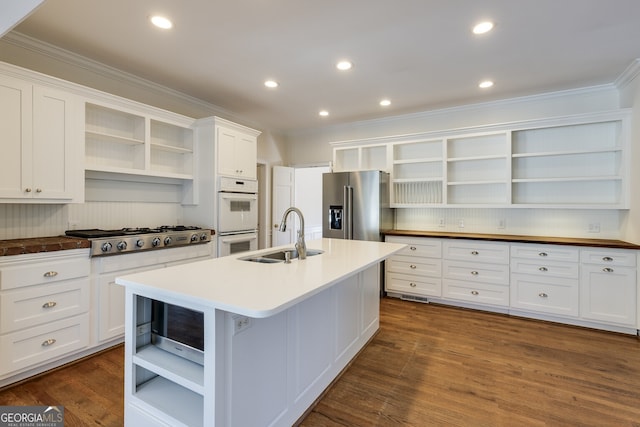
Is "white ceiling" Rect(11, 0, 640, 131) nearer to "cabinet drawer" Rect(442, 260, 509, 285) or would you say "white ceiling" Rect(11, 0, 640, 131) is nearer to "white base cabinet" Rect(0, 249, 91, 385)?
"white base cabinet" Rect(0, 249, 91, 385)

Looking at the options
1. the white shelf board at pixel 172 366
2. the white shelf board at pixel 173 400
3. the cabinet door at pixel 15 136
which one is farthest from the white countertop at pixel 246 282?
the cabinet door at pixel 15 136

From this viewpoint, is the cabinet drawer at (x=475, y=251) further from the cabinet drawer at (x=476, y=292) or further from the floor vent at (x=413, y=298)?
the floor vent at (x=413, y=298)

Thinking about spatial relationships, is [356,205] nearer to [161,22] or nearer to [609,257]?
[609,257]

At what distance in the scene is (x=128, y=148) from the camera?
330 cm

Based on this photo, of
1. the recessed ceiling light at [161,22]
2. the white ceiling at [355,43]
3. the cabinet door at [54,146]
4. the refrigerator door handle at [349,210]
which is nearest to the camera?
the white ceiling at [355,43]

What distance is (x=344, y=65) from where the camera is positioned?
9.92ft

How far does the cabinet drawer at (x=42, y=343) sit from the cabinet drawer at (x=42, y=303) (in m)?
0.05

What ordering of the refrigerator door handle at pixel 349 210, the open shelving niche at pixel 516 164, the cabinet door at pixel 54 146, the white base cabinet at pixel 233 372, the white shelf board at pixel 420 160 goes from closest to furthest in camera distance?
the white base cabinet at pixel 233 372, the cabinet door at pixel 54 146, the open shelving niche at pixel 516 164, the white shelf board at pixel 420 160, the refrigerator door handle at pixel 349 210

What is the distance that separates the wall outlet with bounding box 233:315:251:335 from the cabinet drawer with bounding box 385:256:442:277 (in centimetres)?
313

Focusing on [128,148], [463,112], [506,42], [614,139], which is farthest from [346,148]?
[614,139]

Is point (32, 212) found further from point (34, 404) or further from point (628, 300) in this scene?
point (628, 300)

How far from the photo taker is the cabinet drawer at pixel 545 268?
321cm

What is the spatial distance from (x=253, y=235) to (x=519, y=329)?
11.0 feet

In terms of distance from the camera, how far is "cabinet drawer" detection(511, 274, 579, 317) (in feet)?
10.6
